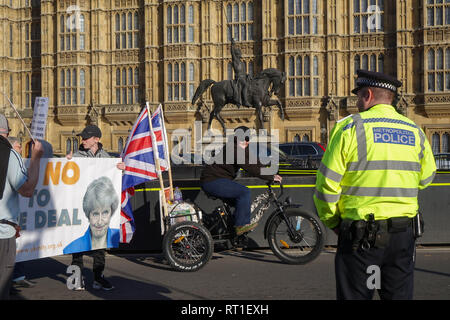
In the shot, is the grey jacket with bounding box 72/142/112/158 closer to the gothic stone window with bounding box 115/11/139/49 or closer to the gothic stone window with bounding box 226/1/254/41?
the gothic stone window with bounding box 226/1/254/41

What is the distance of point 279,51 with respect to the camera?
32.1 metres

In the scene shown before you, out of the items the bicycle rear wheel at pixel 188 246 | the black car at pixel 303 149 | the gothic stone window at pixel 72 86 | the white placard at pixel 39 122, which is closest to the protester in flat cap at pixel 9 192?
the bicycle rear wheel at pixel 188 246

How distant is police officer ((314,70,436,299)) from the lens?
132 inches

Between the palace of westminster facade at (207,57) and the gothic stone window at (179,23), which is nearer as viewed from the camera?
the palace of westminster facade at (207,57)

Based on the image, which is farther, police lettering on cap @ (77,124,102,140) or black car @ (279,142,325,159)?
black car @ (279,142,325,159)

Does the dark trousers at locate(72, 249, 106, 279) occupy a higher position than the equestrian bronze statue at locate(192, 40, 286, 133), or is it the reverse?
the equestrian bronze statue at locate(192, 40, 286, 133)

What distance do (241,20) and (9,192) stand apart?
30110mm

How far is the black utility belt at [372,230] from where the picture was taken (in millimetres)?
3307

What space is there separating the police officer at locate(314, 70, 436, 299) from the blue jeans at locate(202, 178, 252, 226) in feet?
12.7

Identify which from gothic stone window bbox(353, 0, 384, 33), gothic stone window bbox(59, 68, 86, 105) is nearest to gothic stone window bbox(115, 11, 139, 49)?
gothic stone window bbox(59, 68, 86, 105)

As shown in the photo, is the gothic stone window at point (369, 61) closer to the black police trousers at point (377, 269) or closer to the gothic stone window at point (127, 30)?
the gothic stone window at point (127, 30)

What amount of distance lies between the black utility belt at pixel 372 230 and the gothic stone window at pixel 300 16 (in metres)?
29.3

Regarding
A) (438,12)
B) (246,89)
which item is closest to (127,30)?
(438,12)

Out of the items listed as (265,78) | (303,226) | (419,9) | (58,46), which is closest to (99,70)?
(58,46)
